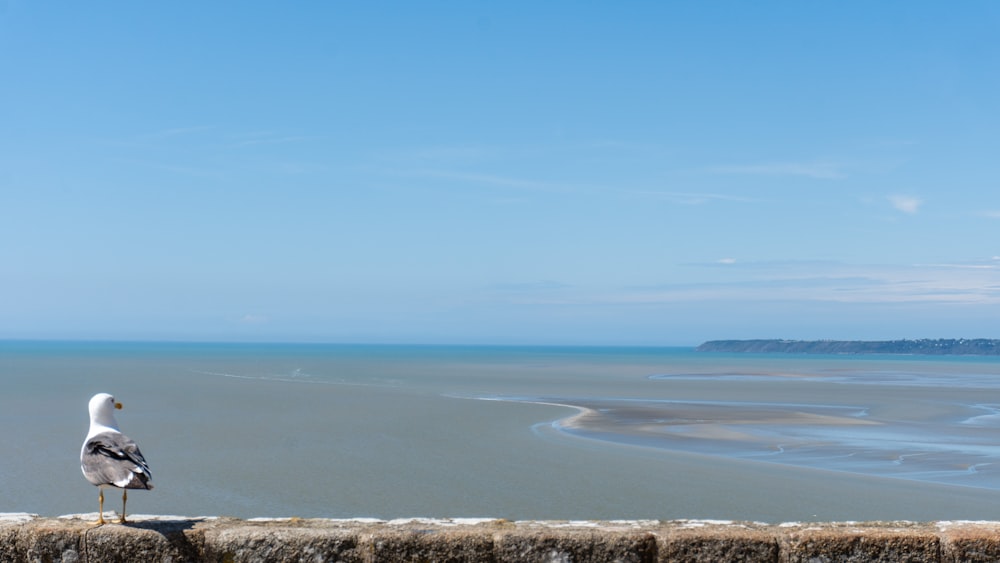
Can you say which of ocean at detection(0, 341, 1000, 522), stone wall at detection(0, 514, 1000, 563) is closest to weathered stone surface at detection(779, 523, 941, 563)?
stone wall at detection(0, 514, 1000, 563)

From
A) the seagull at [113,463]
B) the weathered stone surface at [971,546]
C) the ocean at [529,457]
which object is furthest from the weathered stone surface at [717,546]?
the ocean at [529,457]

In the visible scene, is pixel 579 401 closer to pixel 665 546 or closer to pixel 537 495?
pixel 537 495

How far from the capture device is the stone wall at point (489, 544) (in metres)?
3.91

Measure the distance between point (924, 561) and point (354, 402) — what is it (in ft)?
114

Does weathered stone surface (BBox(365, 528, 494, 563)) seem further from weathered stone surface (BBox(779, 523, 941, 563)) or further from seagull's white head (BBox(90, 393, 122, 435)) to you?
seagull's white head (BBox(90, 393, 122, 435))

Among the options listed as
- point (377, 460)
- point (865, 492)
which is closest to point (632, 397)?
point (377, 460)

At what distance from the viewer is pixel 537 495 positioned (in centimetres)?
1619

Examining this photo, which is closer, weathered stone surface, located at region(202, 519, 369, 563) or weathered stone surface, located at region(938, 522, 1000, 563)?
weathered stone surface, located at region(938, 522, 1000, 563)

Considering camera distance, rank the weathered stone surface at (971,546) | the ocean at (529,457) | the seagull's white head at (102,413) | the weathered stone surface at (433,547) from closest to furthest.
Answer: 1. the weathered stone surface at (971,546)
2. the weathered stone surface at (433,547)
3. the seagull's white head at (102,413)
4. the ocean at (529,457)

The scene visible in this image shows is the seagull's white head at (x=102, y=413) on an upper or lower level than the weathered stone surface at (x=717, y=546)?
upper

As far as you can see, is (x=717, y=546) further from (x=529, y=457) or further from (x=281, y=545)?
(x=529, y=457)

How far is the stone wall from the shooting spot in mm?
3914

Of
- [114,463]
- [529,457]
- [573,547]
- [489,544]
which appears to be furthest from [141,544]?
[529,457]

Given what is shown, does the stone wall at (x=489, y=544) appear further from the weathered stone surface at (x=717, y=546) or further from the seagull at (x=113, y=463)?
the seagull at (x=113, y=463)
